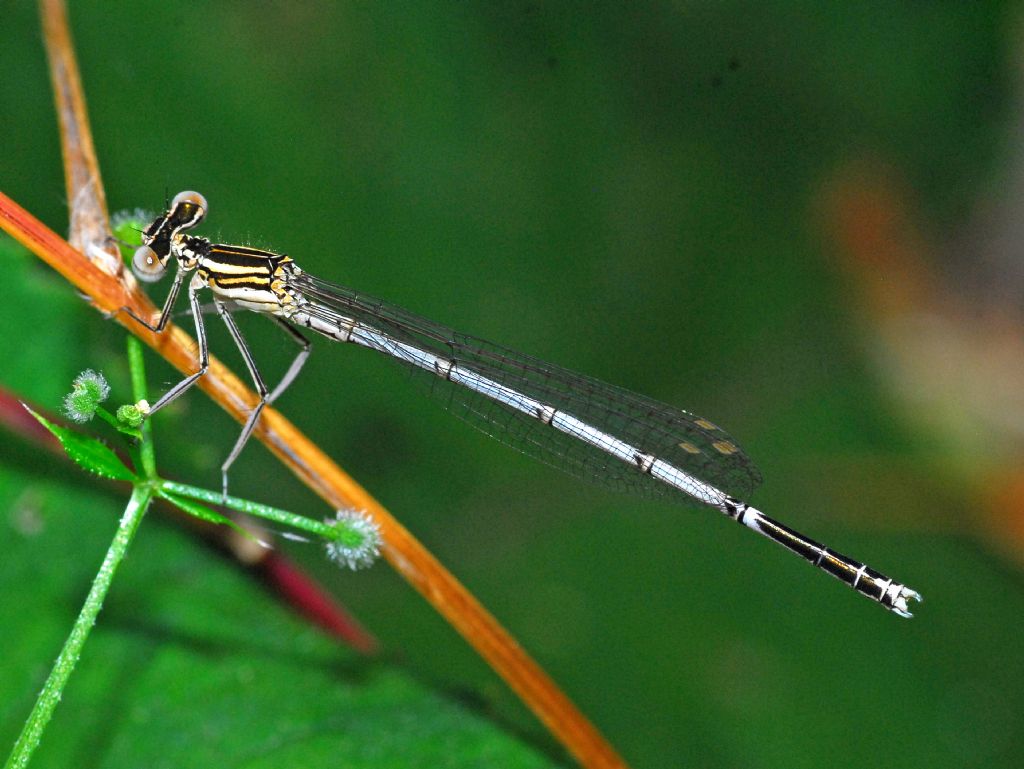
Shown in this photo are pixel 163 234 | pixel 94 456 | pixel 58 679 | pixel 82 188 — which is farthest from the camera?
pixel 163 234

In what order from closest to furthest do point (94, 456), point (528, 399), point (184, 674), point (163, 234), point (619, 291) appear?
1. point (94, 456)
2. point (184, 674)
3. point (163, 234)
4. point (528, 399)
5. point (619, 291)

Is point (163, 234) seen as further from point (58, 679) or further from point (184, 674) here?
point (58, 679)

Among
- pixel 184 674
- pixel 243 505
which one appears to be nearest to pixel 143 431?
pixel 243 505

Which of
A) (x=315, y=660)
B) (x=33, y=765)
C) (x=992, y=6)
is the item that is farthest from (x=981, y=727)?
(x=992, y=6)

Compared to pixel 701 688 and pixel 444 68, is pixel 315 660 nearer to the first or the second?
pixel 701 688

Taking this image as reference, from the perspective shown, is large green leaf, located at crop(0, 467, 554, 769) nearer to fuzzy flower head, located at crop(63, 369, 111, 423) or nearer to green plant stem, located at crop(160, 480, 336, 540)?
green plant stem, located at crop(160, 480, 336, 540)

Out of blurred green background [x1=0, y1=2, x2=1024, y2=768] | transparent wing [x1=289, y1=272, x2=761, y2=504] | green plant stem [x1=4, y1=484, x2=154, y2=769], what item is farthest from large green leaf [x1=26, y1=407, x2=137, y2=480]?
transparent wing [x1=289, y1=272, x2=761, y2=504]

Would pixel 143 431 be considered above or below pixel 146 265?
below

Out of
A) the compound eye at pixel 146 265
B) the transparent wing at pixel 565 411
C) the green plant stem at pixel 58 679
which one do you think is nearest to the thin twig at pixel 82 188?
the compound eye at pixel 146 265
